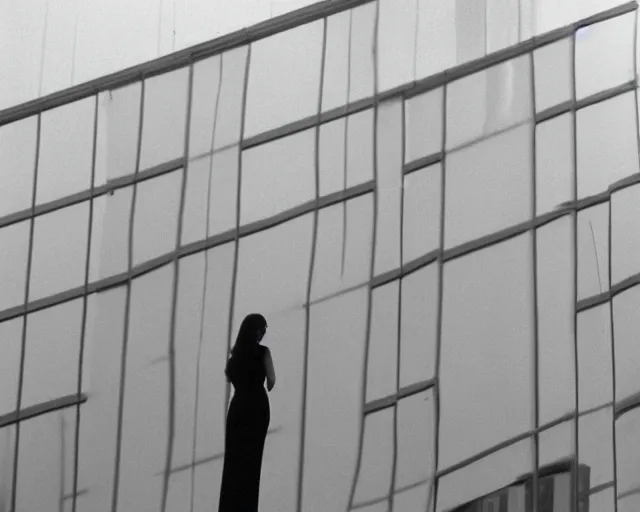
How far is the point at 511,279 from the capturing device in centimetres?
860

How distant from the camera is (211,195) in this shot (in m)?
9.21

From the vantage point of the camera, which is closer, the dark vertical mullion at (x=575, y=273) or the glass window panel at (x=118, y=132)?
the dark vertical mullion at (x=575, y=273)

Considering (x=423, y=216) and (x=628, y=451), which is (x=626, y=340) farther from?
(x=423, y=216)

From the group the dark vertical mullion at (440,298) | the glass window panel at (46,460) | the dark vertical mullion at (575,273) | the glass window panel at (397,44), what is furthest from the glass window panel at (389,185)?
the glass window panel at (46,460)

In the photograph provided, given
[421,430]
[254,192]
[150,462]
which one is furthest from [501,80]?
[150,462]

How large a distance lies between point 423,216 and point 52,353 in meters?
3.43

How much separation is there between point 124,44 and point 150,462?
365 cm

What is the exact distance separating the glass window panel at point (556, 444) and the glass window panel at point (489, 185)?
174cm

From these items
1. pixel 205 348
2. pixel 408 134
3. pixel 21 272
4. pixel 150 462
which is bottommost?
pixel 150 462

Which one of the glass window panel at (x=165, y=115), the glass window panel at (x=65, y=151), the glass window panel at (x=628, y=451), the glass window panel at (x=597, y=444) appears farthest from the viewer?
the glass window panel at (x=65, y=151)

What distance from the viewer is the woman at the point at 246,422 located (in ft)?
20.4

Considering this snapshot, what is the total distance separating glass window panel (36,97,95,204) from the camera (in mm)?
9133

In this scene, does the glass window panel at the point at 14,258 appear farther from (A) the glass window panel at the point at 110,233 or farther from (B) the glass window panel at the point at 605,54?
(B) the glass window panel at the point at 605,54

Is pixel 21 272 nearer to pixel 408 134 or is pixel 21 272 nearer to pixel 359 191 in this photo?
pixel 359 191
